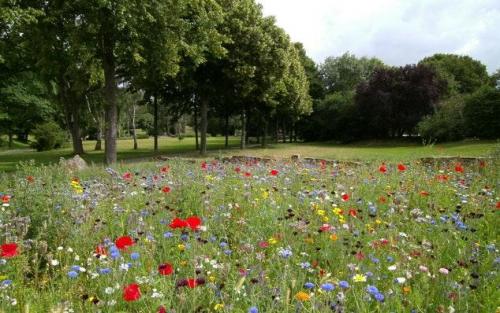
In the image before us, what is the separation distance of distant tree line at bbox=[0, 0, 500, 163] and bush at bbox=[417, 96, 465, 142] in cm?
12

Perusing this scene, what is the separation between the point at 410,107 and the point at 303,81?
1402cm

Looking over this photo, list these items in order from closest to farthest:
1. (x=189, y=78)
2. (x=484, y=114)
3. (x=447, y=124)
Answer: (x=189, y=78), (x=484, y=114), (x=447, y=124)

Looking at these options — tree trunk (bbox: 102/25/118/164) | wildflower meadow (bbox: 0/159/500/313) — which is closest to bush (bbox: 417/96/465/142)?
tree trunk (bbox: 102/25/118/164)

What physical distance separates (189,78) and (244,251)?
2755cm

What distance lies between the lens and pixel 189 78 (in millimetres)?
30719

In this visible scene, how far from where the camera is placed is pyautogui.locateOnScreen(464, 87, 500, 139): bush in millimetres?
39053

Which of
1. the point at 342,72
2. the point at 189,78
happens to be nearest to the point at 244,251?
the point at 189,78

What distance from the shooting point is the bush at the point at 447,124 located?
137 ft

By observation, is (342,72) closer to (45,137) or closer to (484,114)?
(484,114)

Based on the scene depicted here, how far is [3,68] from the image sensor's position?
2873cm

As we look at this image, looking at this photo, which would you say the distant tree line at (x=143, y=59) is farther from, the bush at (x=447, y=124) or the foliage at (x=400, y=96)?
the bush at (x=447, y=124)

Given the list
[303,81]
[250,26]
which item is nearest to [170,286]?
[250,26]

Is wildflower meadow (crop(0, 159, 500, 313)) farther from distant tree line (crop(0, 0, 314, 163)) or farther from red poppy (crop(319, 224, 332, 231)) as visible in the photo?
distant tree line (crop(0, 0, 314, 163))

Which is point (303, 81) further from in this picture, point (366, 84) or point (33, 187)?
point (33, 187)
